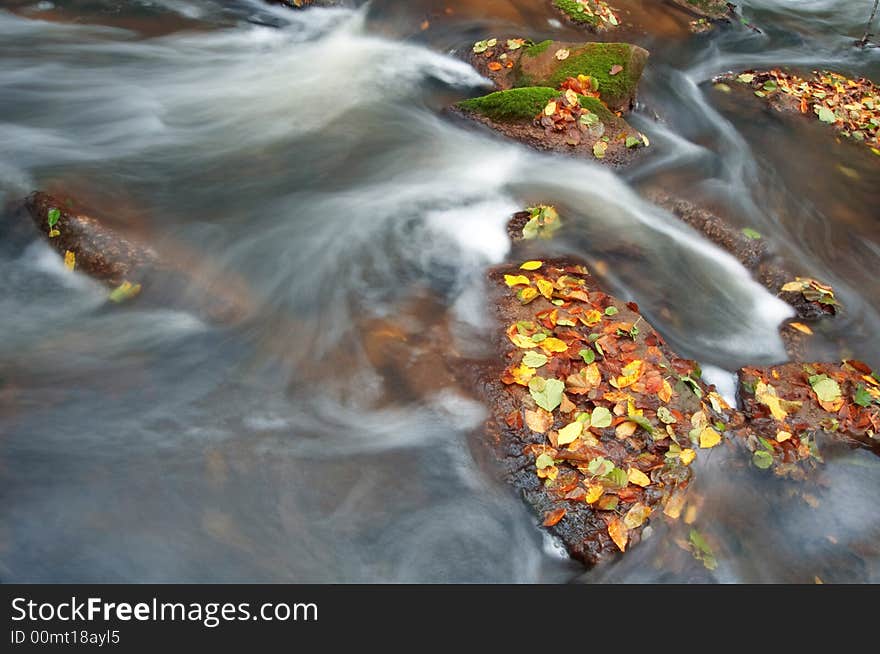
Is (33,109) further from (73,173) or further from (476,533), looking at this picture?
(476,533)

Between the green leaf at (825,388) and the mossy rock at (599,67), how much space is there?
404 cm

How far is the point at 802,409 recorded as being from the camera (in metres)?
4.80

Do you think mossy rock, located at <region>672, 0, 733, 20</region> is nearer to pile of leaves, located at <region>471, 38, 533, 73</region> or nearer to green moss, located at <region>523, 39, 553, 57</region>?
pile of leaves, located at <region>471, 38, 533, 73</region>

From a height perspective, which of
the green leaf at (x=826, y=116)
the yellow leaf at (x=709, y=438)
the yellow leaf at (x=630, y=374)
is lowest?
the yellow leaf at (x=709, y=438)

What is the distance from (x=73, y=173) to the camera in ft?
18.6

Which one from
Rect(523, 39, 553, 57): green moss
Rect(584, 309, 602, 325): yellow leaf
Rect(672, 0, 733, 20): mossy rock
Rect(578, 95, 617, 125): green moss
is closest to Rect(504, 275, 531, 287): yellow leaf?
Rect(584, 309, 602, 325): yellow leaf

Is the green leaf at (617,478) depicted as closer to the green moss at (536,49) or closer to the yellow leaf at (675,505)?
the yellow leaf at (675,505)

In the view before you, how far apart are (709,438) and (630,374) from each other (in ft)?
2.14

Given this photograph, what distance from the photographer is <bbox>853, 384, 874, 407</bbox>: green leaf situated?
4.88 m

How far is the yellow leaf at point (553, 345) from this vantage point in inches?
181

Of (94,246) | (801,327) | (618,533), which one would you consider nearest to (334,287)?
(94,246)

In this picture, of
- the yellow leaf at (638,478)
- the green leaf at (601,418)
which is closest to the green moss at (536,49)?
the green leaf at (601,418)
